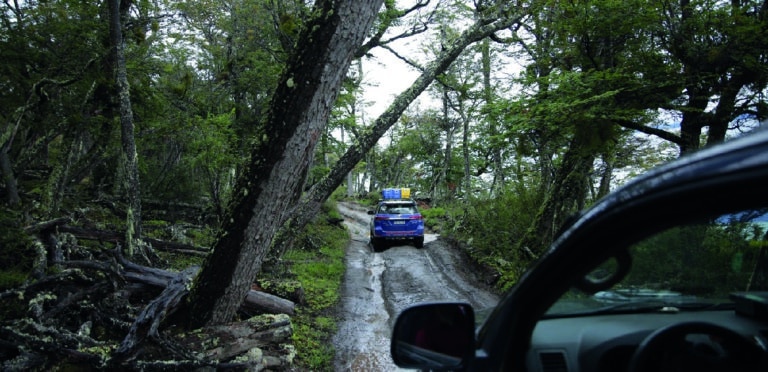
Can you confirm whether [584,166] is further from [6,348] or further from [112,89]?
[112,89]

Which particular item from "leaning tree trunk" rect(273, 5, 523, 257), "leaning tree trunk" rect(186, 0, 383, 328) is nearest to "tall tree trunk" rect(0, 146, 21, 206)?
"leaning tree trunk" rect(273, 5, 523, 257)

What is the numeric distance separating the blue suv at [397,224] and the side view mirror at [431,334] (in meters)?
12.5

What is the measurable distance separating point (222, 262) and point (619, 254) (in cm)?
438

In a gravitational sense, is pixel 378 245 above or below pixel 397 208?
below

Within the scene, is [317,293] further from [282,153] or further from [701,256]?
[701,256]

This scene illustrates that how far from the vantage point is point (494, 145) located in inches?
335

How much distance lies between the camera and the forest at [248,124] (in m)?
4.42

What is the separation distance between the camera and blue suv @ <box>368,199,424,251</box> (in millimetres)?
14009

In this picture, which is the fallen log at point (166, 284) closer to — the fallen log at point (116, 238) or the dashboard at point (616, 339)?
the fallen log at point (116, 238)

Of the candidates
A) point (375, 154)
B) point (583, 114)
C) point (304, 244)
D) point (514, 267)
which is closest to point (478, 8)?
point (583, 114)

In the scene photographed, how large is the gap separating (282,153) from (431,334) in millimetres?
3328

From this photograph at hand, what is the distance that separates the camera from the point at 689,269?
43.6 inches

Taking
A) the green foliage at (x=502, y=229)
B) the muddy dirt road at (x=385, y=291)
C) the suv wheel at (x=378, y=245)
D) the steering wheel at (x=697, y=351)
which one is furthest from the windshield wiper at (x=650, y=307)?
the suv wheel at (x=378, y=245)

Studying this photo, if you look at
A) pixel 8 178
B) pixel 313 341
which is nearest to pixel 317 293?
pixel 313 341
